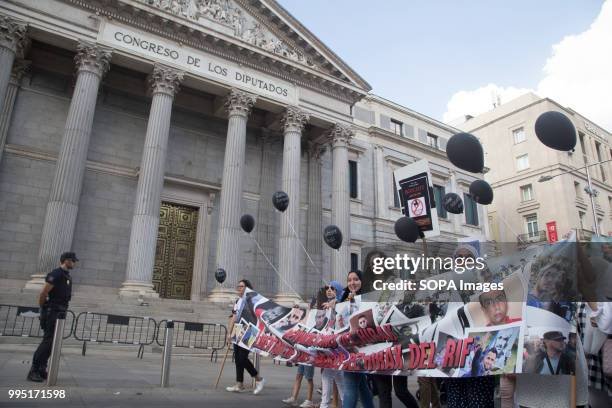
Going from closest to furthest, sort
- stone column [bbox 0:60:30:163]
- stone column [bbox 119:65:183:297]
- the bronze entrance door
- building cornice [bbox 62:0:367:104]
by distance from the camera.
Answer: stone column [bbox 119:65:183:297] < stone column [bbox 0:60:30:163] < building cornice [bbox 62:0:367:104] < the bronze entrance door

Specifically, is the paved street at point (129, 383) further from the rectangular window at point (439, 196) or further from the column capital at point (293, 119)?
the rectangular window at point (439, 196)

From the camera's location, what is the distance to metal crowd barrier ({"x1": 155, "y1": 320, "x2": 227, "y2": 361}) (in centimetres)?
1366

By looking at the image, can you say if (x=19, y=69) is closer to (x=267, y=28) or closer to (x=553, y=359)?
(x=267, y=28)

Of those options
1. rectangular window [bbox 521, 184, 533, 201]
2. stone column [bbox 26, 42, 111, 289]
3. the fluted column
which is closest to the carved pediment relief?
stone column [bbox 26, 42, 111, 289]

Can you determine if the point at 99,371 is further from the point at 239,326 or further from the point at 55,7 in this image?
the point at 55,7

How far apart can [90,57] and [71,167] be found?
4770 millimetres

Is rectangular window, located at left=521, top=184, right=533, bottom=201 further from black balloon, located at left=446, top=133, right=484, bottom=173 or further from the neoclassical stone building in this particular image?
black balloon, located at left=446, top=133, right=484, bottom=173

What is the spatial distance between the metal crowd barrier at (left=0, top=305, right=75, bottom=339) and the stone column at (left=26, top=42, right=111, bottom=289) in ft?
5.56

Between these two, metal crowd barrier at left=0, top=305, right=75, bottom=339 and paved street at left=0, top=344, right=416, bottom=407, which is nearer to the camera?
paved street at left=0, top=344, right=416, bottom=407

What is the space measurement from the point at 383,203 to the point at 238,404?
2332 centimetres

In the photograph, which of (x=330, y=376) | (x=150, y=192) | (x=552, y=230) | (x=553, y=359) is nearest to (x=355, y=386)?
(x=330, y=376)

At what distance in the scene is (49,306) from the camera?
7.46m

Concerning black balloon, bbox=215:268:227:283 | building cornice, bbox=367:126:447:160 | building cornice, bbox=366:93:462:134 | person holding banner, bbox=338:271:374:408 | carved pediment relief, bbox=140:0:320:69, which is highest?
building cornice, bbox=366:93:462:134

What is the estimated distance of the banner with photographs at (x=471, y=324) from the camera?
3.96m
